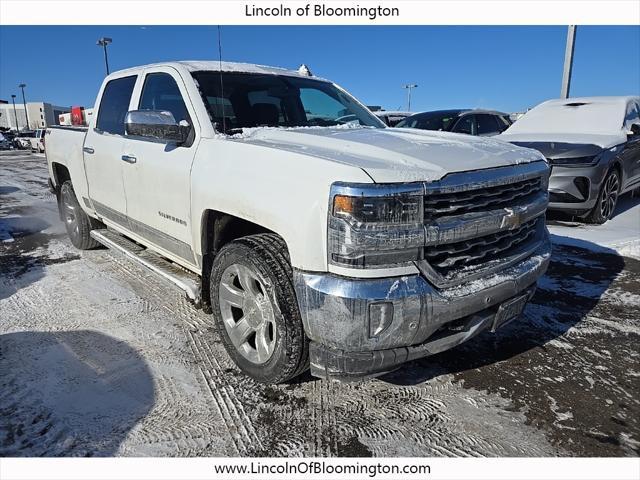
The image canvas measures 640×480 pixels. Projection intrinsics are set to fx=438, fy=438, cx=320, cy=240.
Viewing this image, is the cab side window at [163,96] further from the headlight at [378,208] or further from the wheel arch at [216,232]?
the headlight at [378,208]

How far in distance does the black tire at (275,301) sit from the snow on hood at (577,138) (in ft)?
18.5

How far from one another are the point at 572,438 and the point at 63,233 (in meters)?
6.44

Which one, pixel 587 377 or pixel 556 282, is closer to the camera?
pixel 587 377

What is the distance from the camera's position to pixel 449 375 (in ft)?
8.78

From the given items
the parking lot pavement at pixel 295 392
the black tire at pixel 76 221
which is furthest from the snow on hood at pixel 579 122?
the black tire at pixel 76 221

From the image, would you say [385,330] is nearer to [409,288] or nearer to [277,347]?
[409,288]

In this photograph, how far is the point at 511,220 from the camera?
2.38 m

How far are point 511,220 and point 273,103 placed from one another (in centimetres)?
195

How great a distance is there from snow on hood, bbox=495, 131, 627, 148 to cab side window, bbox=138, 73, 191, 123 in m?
5.31

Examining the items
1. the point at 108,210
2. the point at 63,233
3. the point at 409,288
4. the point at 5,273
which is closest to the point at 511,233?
the point at 409,288

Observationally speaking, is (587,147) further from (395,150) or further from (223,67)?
(223,67)

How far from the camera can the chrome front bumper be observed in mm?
1946

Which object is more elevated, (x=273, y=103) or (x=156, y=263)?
(x=273, y=103)

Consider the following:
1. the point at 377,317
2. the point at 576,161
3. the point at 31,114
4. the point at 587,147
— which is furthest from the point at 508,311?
the point at 31,114
